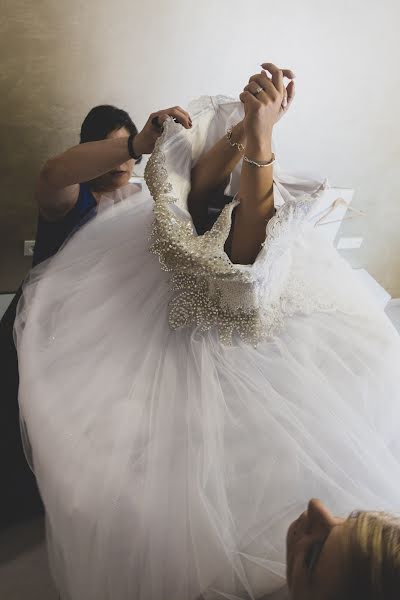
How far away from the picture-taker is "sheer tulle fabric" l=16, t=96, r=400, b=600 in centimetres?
55

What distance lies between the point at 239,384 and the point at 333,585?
32cm

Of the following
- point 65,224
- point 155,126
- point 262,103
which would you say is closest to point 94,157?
point 155,126

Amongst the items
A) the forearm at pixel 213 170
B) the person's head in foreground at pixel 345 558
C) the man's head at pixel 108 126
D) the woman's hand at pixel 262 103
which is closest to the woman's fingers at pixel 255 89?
the woman's hand at pixel 262 103

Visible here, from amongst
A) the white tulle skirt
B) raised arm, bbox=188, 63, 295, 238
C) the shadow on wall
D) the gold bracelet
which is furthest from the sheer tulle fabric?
the shadow on wall

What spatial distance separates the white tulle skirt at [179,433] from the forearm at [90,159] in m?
0.16

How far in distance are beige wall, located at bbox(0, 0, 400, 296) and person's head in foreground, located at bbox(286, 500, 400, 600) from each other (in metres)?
1.09

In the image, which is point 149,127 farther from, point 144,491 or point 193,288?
point 144,491

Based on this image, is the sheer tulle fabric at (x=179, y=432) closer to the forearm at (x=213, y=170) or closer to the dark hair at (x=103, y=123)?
the forearm at (x=213, y=170)

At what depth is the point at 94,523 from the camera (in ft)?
1.84

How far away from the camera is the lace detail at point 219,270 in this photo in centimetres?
62

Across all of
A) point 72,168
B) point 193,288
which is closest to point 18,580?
point 193,288

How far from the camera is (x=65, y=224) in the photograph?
96cm

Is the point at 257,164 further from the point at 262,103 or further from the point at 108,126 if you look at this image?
the point at 108,126

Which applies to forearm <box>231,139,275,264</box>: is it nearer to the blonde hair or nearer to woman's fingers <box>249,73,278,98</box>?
woman's fingers <box>249,73,278,98</box>
